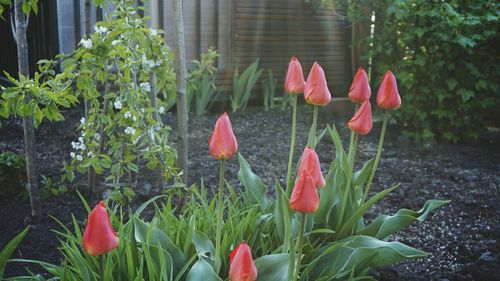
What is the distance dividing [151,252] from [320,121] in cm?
396

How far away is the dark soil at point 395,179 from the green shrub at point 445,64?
0.22m

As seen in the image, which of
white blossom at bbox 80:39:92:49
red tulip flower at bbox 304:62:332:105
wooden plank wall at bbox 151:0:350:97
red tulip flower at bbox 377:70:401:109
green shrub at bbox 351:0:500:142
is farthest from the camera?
wooden plank wall at bbox 151:0:350:97

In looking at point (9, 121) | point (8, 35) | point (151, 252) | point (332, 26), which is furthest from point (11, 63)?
point (151, 252)

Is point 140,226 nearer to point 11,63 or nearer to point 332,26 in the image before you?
point 11,63

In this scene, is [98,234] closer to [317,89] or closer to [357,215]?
[317,89]

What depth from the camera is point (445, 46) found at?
4645 millimetres

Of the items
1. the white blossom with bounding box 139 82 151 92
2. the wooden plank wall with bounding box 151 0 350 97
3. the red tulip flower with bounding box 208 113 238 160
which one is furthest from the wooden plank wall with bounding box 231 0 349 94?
the red tulip flower with bounding box 208 113 238 160

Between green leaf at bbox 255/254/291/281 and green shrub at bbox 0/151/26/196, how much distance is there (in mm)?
1841

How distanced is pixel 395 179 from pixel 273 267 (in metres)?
2.37

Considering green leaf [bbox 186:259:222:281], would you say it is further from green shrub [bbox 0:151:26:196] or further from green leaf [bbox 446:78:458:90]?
green leaf [bbox 446:78:458:90]

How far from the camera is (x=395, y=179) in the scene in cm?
385

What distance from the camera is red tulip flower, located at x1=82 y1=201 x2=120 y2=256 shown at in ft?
3.94

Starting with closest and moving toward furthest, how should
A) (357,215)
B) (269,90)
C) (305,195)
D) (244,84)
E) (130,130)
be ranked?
(305,195)
(357,215)
(130,130)
(244,84)
(269,90)

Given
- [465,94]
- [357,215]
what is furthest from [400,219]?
[465,94]
